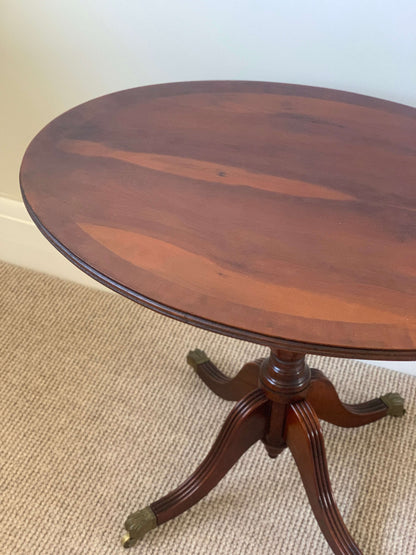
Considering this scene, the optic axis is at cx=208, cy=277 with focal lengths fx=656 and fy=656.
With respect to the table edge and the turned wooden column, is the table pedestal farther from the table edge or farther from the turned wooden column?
the table edge

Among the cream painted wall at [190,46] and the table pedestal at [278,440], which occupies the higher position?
the cream painted wall at [190,46]

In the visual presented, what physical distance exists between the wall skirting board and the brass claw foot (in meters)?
0.66

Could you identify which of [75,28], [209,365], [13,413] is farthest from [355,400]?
[75,28]

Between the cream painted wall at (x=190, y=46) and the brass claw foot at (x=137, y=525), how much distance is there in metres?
0.83

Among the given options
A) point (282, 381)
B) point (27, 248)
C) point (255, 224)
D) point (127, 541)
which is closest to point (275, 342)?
point (255, 224)

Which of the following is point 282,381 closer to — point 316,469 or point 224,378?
point 316,469

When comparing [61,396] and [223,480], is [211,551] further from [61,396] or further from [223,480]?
[61,396]

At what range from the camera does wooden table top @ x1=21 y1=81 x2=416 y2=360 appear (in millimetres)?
678

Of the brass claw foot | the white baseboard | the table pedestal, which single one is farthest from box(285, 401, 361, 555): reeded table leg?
the white baseboard

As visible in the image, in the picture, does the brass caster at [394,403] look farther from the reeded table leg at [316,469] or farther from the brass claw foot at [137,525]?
the brass claw foot at [137,525]

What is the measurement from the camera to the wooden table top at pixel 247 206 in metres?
0.68

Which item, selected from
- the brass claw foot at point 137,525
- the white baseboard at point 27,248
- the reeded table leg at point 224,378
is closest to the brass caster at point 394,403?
the reeded table leg at point 224,378

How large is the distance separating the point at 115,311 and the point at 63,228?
817mm

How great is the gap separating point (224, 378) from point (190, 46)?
672 mm
